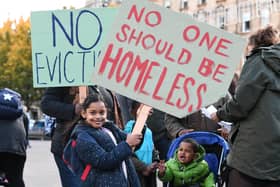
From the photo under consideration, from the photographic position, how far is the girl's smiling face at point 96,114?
4609 mm

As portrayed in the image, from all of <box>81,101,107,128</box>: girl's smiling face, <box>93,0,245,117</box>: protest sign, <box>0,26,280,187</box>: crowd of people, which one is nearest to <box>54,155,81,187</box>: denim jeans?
<box>0,26,280,187</box>: crowd of people

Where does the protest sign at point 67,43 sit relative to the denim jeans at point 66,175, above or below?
above

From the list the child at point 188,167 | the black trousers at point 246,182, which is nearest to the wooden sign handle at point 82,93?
the child at point 188,167

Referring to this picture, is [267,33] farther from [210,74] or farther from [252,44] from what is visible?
[210,74]

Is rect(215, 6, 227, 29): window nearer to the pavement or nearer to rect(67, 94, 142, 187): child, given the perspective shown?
the pavement

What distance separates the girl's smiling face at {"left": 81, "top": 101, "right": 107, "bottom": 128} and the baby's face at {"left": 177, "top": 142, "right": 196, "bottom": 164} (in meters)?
1.38

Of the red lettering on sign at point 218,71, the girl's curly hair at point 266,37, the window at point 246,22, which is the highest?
the window at point 246,22

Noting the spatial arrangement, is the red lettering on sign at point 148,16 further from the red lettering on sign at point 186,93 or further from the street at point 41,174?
the street at point 41,174

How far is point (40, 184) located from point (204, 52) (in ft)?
23.8

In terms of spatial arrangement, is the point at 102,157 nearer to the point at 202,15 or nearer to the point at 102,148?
the point at 102,148

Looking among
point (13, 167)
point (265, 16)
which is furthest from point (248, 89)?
point (265, 16)

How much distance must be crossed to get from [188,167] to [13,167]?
225 centimetres

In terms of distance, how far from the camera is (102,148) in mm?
4535

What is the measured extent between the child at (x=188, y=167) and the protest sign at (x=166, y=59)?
1.75m
